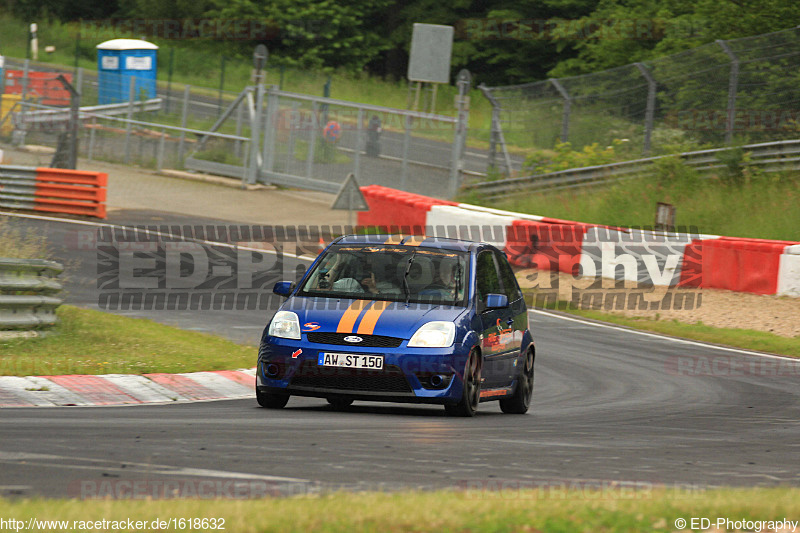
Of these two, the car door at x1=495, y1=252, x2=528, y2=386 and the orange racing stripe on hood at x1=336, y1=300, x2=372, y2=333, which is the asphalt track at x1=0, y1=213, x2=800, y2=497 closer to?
the car door at x1=495, y1=252, x2=528, y2=386

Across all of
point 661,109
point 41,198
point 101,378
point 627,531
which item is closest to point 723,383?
point 101,378

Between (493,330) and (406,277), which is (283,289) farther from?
(493,330)

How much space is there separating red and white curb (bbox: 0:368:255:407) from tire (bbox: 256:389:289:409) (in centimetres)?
81

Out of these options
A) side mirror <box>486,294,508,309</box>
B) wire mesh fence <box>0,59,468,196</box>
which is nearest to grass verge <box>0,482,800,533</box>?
side mirror <box>486,294,508,309</box>

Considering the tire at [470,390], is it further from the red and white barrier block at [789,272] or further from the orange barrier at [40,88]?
the orange barrier at [40,88]

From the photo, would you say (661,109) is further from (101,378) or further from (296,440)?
(296,440)

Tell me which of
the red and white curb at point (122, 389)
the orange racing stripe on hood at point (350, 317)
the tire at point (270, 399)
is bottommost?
the red and white curb at point (122, 389)

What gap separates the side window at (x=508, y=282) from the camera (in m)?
11.2

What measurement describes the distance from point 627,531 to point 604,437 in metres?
3.80

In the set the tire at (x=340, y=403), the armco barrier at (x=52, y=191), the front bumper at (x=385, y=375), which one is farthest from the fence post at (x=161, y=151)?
the front bumper at (x=385, y=375)

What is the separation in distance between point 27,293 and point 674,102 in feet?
Answer: 56.3

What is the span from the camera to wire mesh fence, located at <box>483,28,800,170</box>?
77.3 ft

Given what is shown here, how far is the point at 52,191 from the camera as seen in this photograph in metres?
26.2

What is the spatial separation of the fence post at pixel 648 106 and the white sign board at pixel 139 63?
23.7 meters
